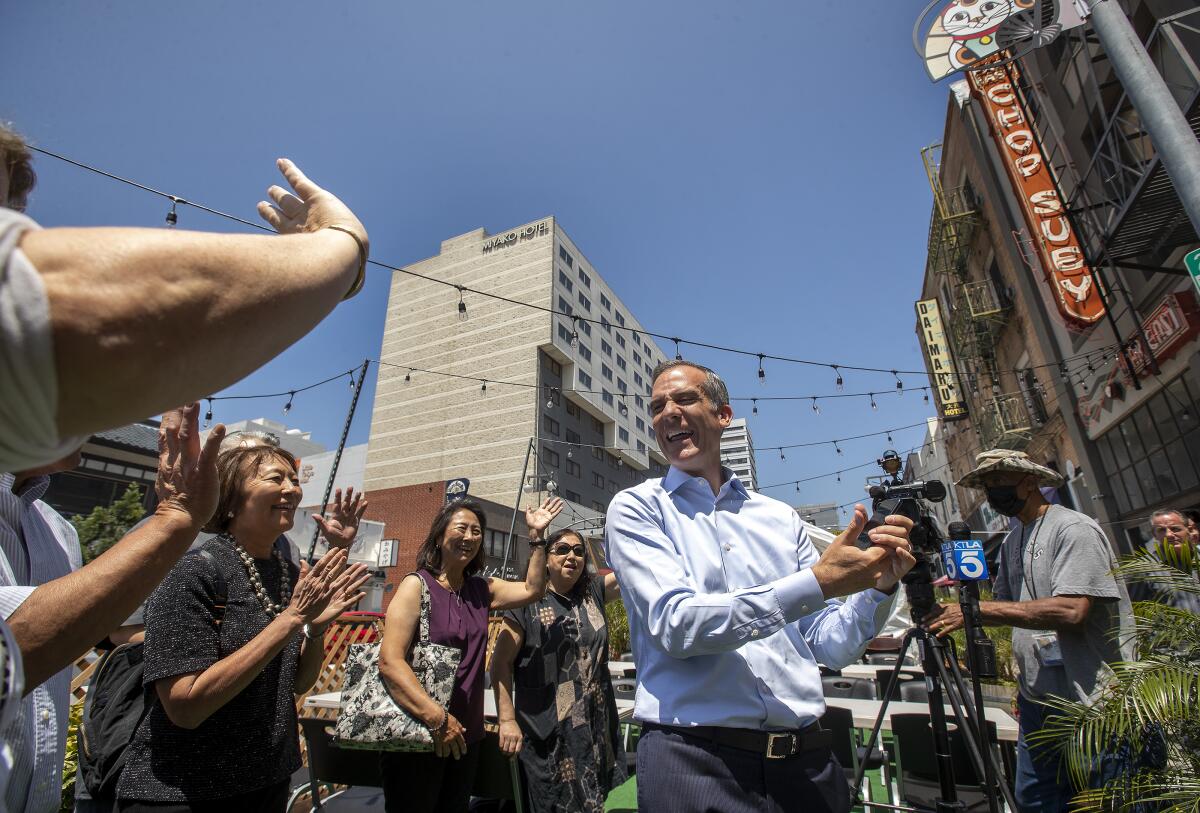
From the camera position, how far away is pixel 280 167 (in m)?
1.14

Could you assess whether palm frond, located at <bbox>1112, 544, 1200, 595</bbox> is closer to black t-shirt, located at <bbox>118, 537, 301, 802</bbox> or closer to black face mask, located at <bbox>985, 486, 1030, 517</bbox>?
black face mask, located at <bbox>985, 486, 1030, 517</bbox>

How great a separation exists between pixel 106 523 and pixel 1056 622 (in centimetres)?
2669

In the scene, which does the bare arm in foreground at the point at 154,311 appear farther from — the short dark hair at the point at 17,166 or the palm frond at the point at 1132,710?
the palm frond at the point at 1132,710

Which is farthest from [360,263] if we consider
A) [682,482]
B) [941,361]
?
[941,361]

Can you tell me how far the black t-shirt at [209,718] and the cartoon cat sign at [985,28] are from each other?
6.95m

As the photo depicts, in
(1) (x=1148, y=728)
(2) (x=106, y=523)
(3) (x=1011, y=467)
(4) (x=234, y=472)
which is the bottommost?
(1) (x=1148, y=728)

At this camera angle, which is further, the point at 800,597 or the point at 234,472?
the point at 234,472

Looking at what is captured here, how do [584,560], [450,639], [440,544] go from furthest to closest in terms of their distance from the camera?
[584,560] → [440,544] → [450,639]

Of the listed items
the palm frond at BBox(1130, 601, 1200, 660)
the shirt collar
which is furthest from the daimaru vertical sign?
the shirt collar

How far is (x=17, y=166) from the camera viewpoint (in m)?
1.20

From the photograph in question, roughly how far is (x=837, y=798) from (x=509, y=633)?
2.35 metres

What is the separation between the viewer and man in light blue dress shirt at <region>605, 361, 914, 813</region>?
1.53m

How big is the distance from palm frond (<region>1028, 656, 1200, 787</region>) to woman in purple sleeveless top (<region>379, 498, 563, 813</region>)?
2.89 metres

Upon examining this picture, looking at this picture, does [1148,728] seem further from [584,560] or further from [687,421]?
[584,560]
